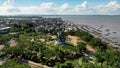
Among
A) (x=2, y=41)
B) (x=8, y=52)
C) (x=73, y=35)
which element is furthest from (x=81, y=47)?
(x=73, y=35)

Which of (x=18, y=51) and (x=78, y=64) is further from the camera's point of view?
(x=18, y=51)

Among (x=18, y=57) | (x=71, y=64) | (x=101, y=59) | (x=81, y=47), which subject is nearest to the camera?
(x=71, y=64)

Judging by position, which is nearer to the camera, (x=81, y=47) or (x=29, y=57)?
(x=29, y=57)

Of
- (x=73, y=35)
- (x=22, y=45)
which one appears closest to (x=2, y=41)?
(x=22, y=45)

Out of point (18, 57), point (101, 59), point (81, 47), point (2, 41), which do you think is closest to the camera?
point (101, 59)

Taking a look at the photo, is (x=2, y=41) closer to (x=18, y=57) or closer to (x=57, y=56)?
(x=18, y=57)

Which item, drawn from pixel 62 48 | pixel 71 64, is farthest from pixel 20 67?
pixel 62 48

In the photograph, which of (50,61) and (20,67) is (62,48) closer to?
(50,61)

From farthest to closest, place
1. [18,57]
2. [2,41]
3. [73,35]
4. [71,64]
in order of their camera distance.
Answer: [73,35]
[2,41]
[18,57]
[71,64]

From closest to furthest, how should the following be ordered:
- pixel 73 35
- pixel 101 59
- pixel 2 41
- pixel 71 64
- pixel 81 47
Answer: pixel 71 64
pixel 101 59
pixel 81 47
pixel 2 41
pixel 73 35
